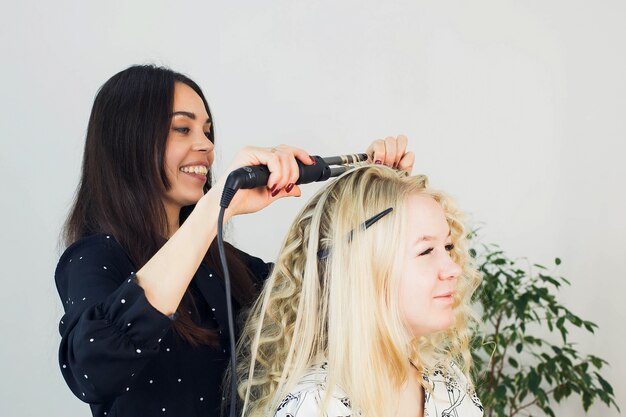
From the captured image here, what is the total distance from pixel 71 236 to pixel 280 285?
1.33ft

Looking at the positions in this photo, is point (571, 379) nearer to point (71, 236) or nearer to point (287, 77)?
point (287, 77)

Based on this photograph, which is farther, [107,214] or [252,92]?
[252,92]

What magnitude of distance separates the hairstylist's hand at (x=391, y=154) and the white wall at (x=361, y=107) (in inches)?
35.4

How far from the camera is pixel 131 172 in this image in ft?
4.78

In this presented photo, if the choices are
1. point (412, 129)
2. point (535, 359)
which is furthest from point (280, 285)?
point (535, 359)

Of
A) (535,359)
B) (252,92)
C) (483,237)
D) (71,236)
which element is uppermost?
(252,92)

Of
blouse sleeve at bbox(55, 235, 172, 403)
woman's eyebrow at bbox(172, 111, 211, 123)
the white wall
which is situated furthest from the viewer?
the white wall

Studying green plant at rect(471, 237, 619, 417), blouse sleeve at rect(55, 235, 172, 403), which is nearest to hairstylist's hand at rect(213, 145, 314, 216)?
blouse sleeve at rect(55, 235, 172, 403)

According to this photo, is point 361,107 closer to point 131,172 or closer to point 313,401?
point 131,172

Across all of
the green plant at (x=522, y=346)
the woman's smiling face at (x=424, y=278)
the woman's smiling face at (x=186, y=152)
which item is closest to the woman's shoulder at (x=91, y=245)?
the woman's smiling face at (x=186, y=152)

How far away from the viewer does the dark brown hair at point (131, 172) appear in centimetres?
140

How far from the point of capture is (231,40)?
2.45 metres

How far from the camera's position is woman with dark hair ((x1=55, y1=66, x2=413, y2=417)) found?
1.08 meters

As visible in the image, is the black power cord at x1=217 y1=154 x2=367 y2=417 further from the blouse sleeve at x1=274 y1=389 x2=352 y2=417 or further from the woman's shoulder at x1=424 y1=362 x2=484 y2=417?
A: the woman's shoulder at x1=424 y1=362 x2=484 y2=417
